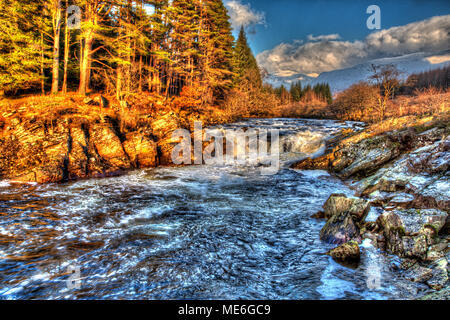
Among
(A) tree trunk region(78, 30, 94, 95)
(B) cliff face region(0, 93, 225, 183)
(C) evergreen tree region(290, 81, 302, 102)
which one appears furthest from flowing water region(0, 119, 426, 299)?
(C) evergreen tree region(290, 81, 302, 102)

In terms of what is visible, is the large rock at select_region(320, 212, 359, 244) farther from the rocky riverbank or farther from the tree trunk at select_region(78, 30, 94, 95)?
the tree trunk at select_region(78, 30, 94, 95)

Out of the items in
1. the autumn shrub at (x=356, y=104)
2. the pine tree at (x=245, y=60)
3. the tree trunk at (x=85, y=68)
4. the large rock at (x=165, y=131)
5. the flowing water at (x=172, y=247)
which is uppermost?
the pine tree at (x=245, y=60)

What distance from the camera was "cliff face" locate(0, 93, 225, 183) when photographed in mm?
10477

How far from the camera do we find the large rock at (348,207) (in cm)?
582

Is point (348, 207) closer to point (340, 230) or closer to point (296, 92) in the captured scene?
point (340, 230)

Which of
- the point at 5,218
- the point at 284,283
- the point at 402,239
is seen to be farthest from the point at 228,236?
the point at 5,218

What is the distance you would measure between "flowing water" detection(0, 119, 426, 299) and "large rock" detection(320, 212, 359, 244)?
0.27 meters

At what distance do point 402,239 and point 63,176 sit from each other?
12.9m

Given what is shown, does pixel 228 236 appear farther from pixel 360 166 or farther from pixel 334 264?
pixel 360 166

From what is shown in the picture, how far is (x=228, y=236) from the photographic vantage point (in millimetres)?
5914

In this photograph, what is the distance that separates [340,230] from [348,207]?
3.90 feet

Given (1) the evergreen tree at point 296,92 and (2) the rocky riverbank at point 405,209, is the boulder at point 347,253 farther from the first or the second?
(1) the evergreen tree at point 296,92

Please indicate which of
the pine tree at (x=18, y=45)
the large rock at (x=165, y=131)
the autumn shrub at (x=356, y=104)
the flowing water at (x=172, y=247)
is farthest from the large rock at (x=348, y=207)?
the autumn shrub at (x=356, y=104)

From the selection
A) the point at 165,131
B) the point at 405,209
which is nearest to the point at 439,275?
the point at 405,209
